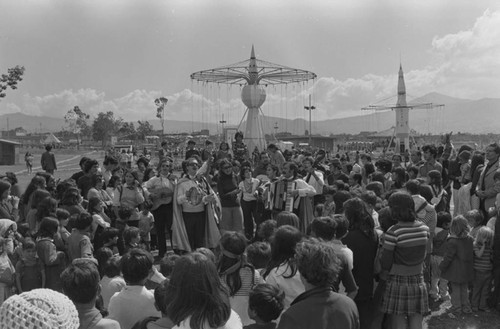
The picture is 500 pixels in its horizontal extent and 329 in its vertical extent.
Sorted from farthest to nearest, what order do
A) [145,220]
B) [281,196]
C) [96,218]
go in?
[145,220] → [281,196] → [96,218]

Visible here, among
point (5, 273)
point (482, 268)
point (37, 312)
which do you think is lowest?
point (482, 268)

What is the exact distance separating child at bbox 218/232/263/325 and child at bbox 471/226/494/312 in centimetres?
364

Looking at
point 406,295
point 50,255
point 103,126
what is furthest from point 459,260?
point 103,126

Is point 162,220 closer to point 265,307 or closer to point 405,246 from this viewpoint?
point 405,246

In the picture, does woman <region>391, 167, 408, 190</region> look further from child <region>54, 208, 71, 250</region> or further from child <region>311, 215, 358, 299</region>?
child <region>54, 208, 71, 250</region>

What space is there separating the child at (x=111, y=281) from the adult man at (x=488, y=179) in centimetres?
618

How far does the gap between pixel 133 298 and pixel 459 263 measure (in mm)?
4344

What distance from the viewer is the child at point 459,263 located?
258 inches

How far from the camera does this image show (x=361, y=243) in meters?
5.14

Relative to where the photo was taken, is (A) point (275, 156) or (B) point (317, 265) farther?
(A) point (275, 156)

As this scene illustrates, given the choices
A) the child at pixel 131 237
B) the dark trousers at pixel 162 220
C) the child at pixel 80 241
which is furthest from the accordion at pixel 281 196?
the child at pixel 80 241

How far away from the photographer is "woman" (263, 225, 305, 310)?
4164 millimetres

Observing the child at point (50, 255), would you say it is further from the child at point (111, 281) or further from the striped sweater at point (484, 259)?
the striped sweater at point (484, 259)

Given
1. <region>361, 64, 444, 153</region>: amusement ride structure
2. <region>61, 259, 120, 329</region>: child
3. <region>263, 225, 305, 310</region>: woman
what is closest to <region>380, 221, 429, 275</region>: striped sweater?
<region>263, 225, 305, 310</region>: woman
